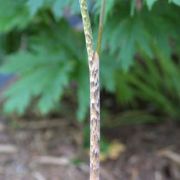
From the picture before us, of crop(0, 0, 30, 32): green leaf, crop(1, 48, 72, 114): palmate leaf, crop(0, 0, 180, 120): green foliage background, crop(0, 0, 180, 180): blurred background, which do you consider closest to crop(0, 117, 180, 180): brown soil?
crop(0, 0, 180, 180): blurred background

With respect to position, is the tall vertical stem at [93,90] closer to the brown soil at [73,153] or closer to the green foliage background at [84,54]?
the green foliage background at [84,54]

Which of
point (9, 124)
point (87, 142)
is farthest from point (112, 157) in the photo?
point (9, 124)

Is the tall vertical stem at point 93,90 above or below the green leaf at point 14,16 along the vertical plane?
below

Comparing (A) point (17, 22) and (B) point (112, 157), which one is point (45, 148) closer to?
(B) point (112, 157)

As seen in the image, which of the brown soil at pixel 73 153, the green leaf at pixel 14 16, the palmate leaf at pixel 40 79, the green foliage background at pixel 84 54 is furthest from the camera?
the brown soil at pixel 73 153

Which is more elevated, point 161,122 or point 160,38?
point 160,38

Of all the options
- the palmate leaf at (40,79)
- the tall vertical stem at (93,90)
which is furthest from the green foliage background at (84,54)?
the tall vertical stem at (93,90)

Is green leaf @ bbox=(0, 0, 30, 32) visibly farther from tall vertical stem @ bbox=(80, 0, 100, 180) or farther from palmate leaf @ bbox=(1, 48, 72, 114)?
tall vertical stem @ bbox=(80, 0, 100, 180)

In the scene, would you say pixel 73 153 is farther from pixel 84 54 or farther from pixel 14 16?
pixel 14 16
